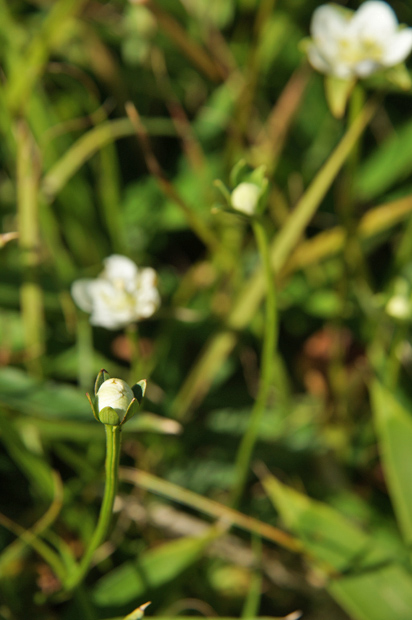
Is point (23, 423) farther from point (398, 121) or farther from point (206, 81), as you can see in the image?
point (398, 121)

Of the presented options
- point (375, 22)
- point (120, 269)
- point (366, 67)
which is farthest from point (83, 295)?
point (375, 22)

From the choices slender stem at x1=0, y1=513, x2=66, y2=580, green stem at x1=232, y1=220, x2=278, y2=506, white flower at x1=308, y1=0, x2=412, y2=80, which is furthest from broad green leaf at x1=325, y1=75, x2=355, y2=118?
slender stem at x1=0, y1=513, x2=66, y2=580

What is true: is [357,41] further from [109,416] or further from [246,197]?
[109,416]

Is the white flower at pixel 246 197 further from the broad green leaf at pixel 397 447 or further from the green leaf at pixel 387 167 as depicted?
the green leaf at pixel 387 167

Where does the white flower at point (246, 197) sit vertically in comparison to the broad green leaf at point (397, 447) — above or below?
above

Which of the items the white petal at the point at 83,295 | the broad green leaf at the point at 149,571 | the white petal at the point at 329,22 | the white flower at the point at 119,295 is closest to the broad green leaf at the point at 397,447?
the broad green leaf at the point at 149,571

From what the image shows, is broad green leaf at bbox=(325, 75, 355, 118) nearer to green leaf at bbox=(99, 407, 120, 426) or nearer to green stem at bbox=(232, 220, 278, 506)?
green stem at bbox=(232, 220, 278, 506)
